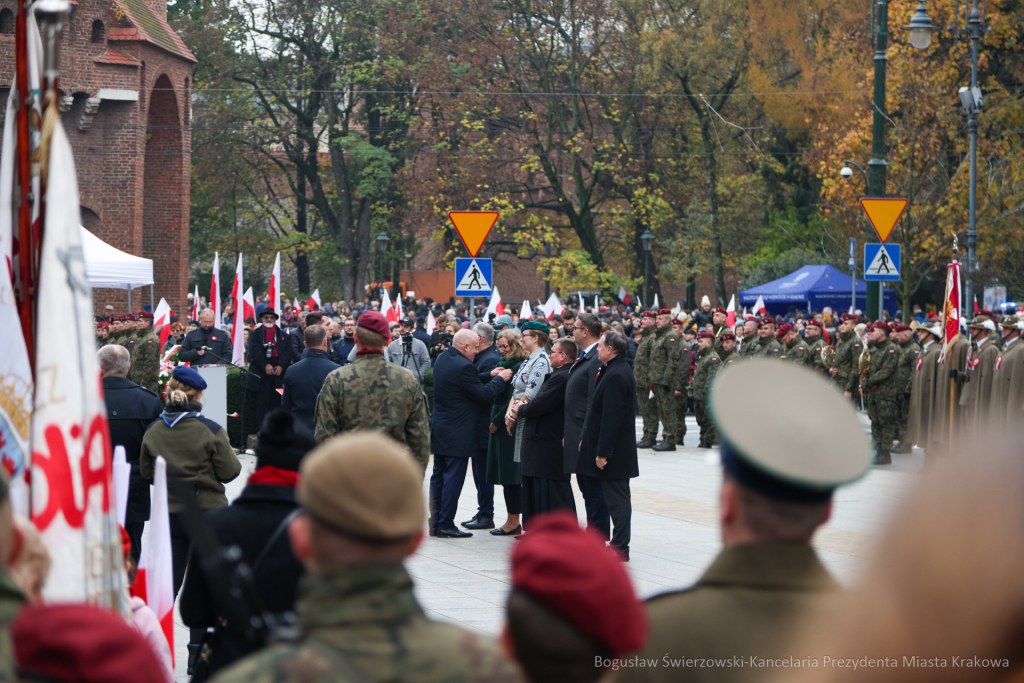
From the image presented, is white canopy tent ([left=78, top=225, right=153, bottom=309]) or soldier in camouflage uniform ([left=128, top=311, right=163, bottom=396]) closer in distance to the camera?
soldier in camouflage uniform ([left=128, top=311, right=163, bottom=396])

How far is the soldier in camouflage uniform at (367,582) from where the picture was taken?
1.98m

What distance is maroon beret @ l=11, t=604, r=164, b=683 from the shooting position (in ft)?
5.85

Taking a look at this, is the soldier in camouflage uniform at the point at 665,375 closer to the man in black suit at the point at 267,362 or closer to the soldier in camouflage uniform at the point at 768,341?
the soldier in camouflage uniform at the point at 768,341

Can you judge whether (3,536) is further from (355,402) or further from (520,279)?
(520,279)

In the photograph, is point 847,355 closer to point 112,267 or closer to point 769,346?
point 769,346

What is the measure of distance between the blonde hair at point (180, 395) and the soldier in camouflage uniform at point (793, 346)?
13.0 m

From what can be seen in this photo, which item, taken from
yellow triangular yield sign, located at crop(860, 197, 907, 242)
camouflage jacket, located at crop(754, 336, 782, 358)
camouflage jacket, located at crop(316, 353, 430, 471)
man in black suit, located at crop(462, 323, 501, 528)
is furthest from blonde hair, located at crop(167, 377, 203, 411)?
camouflage jacket, located at crop(754, 336, 782, 358)

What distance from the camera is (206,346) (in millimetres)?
17953

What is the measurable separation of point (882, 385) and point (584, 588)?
1616 centimetres

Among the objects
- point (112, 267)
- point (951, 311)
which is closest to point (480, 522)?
point (951, 311)

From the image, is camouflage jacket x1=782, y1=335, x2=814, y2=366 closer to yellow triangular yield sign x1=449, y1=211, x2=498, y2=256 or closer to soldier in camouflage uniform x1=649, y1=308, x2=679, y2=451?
soldier in camouflage uniform x1=649, y1=308, x2=679, y2=451

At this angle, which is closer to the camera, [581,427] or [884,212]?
[581,427]

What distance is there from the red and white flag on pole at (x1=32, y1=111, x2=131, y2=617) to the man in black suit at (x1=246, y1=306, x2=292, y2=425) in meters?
13.4

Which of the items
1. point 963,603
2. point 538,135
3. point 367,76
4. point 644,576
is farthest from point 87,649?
point 367,76
